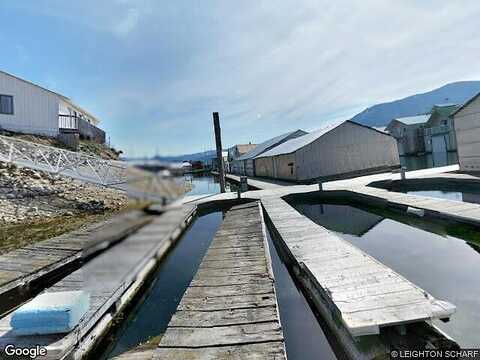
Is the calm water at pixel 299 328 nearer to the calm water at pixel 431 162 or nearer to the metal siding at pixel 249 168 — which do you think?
the calm water at pixel 431 162

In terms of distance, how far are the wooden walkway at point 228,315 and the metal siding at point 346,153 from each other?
22.0 metres

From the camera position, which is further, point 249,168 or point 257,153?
point 249,168

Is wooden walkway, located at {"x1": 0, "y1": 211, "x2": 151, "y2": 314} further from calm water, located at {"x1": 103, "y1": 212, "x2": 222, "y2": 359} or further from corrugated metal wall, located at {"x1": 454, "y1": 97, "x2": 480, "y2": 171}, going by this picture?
corrugated metal wall, located at {"x1": 454, "y1": 97, "x2": 480, "y2": 171}

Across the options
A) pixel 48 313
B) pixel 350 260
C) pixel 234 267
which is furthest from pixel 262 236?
pixel 48 313

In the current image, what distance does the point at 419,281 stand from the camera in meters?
8.23

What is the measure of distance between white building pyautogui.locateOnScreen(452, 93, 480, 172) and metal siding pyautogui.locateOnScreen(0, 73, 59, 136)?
36.8 m

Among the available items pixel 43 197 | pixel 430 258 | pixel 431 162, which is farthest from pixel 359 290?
pixel 431 162

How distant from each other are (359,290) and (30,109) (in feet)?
110

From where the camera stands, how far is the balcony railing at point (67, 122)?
104 ft

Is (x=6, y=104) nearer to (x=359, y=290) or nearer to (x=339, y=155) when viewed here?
(x=339, y=155)

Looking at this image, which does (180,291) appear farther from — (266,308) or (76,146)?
(76,146)

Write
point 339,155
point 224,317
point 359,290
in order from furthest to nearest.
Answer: point 339,155, point 359,290, point 224,317

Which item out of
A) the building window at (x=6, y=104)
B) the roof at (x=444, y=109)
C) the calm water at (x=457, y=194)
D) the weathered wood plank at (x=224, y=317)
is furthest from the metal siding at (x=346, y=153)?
the roof at (x=444, y=109)

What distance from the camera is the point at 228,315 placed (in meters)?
5.47
